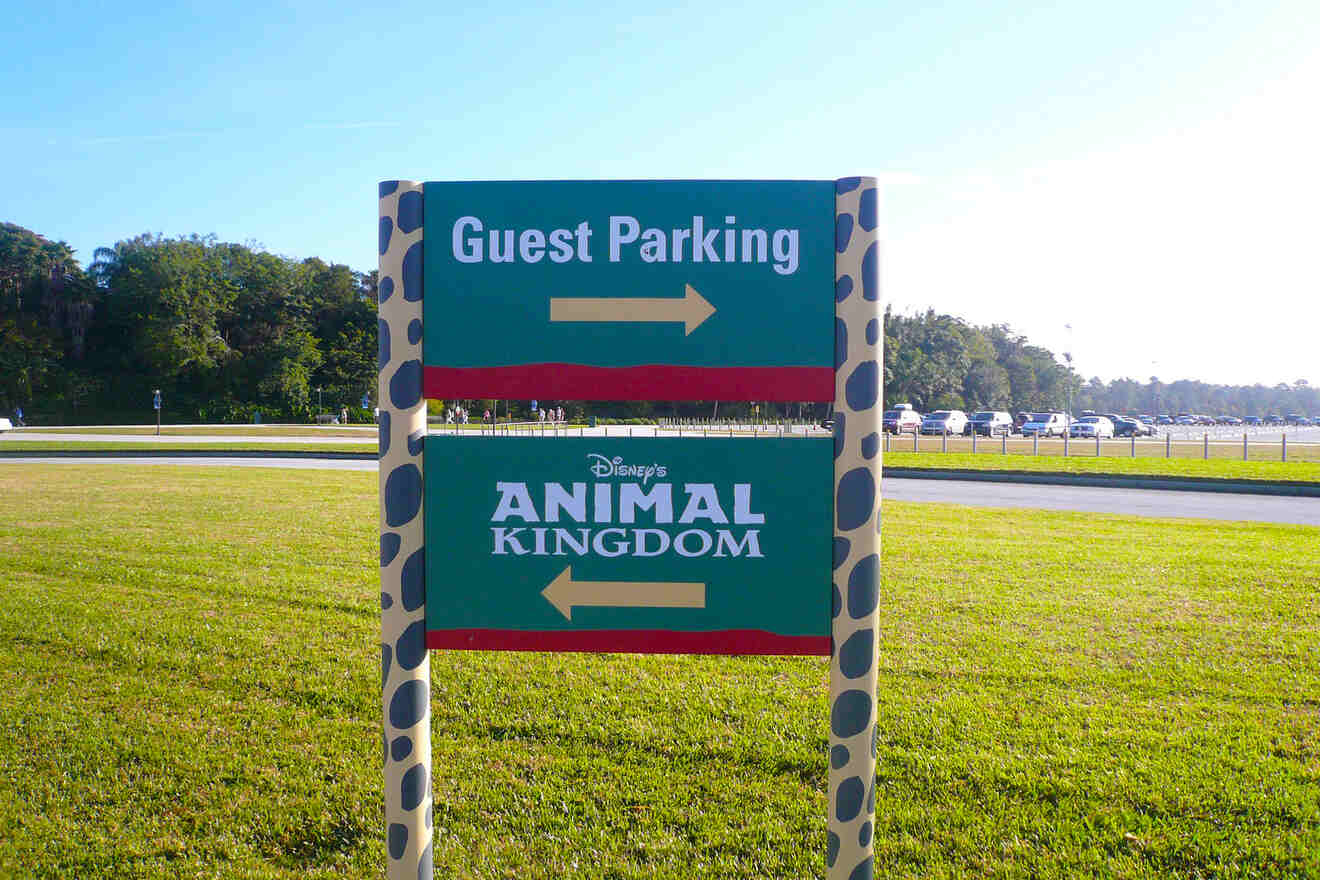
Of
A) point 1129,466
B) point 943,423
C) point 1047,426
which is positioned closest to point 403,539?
point 1129,466

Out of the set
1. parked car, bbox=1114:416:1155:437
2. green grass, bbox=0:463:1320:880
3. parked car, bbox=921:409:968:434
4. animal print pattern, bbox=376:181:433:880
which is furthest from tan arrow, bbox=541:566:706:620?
parked car, bbox=1114:416:1155:437

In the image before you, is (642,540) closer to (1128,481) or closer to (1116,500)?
(1116,500)

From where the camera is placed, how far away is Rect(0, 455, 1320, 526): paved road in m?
13.2

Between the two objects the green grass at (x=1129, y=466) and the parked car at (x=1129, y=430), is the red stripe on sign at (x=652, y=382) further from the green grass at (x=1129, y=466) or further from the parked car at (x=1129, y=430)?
the parked car at (x=1129, y=430)

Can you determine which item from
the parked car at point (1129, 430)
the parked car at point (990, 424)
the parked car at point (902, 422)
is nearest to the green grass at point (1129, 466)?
the parked car at point (902, 422)

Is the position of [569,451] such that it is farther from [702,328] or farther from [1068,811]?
[1068,811]

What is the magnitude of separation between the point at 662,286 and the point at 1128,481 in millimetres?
19494

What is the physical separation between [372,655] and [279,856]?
7.72 ft

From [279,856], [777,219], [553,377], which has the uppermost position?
[777,219]

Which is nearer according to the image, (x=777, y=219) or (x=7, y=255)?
(x=777, y=219)

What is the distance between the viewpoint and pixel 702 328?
238cm

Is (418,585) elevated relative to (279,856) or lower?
elevated

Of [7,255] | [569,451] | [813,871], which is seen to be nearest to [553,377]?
[569,451]

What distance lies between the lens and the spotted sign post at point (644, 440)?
93.4 inches
